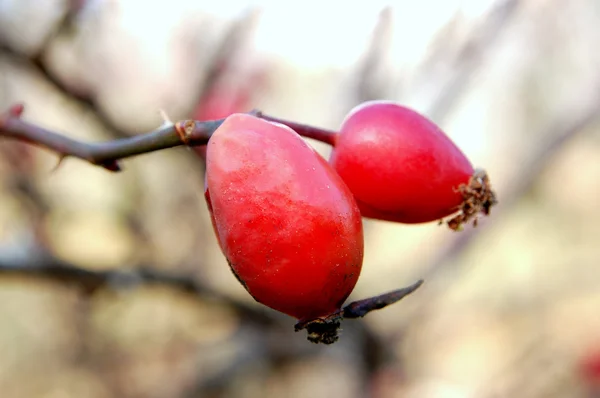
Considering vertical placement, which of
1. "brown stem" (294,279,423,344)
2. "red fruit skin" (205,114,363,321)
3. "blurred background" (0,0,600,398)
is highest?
"red fruit skin" (205,114,363,321)

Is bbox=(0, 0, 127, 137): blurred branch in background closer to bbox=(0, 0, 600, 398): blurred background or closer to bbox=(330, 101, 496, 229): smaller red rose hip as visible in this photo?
bbox=(0, 0, 600, 398): blurred background

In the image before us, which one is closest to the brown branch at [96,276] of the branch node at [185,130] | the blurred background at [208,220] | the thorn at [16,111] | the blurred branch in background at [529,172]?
the blurred background at [208,220]

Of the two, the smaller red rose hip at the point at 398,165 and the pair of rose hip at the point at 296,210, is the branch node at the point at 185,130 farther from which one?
the smaller red rose hip at the point at 398,165

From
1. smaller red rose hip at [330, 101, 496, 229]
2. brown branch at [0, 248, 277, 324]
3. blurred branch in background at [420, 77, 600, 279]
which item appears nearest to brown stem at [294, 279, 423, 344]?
smaller red rose hip at [330, 101, 496, 229]

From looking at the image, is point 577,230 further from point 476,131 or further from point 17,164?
point 17,164

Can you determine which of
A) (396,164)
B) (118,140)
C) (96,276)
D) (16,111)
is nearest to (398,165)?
(396,164)

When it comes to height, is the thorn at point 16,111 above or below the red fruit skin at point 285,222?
below
